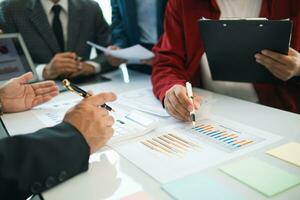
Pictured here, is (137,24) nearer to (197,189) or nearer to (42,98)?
(42,98)

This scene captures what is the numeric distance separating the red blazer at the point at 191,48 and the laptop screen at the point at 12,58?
0.62 m

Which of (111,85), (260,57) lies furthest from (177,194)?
(111,85)

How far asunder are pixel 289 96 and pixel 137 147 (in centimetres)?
69

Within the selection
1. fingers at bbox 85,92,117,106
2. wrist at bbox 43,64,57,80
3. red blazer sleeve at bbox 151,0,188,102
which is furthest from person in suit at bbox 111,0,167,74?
fingers at bbox 85,92,117,106

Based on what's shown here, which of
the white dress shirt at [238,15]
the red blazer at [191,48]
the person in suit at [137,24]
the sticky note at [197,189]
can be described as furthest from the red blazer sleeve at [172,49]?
the sticky note at [197,189]

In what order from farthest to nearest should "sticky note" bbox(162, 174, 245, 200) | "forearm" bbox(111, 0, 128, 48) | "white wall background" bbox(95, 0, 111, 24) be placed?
"white wall background" bbox(95, 0, 111, 24) < "forearm" bbox(111, 0, 128, 48) < "sticky note" bbox(162, 174, 245, 200)

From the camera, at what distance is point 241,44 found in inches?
42.7

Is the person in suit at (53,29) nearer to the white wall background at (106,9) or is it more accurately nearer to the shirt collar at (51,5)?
the shirt collar at (51,5)

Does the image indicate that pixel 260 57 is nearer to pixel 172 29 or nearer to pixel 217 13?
pixel 217 13

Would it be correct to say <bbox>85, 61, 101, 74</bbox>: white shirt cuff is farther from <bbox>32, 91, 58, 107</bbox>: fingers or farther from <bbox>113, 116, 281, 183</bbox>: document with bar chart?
<bbox>113, 116, 281, 183</bbox>: document with bar chart

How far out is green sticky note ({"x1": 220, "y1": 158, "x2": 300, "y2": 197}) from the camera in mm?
635

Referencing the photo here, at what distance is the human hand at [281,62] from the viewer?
1.02m

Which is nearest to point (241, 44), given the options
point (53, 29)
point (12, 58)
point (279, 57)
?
point (279, 57)

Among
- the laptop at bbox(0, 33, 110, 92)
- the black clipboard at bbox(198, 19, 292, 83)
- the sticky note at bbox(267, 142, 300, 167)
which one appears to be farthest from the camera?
the laptop at bbox(0, 33, 110, 92)
